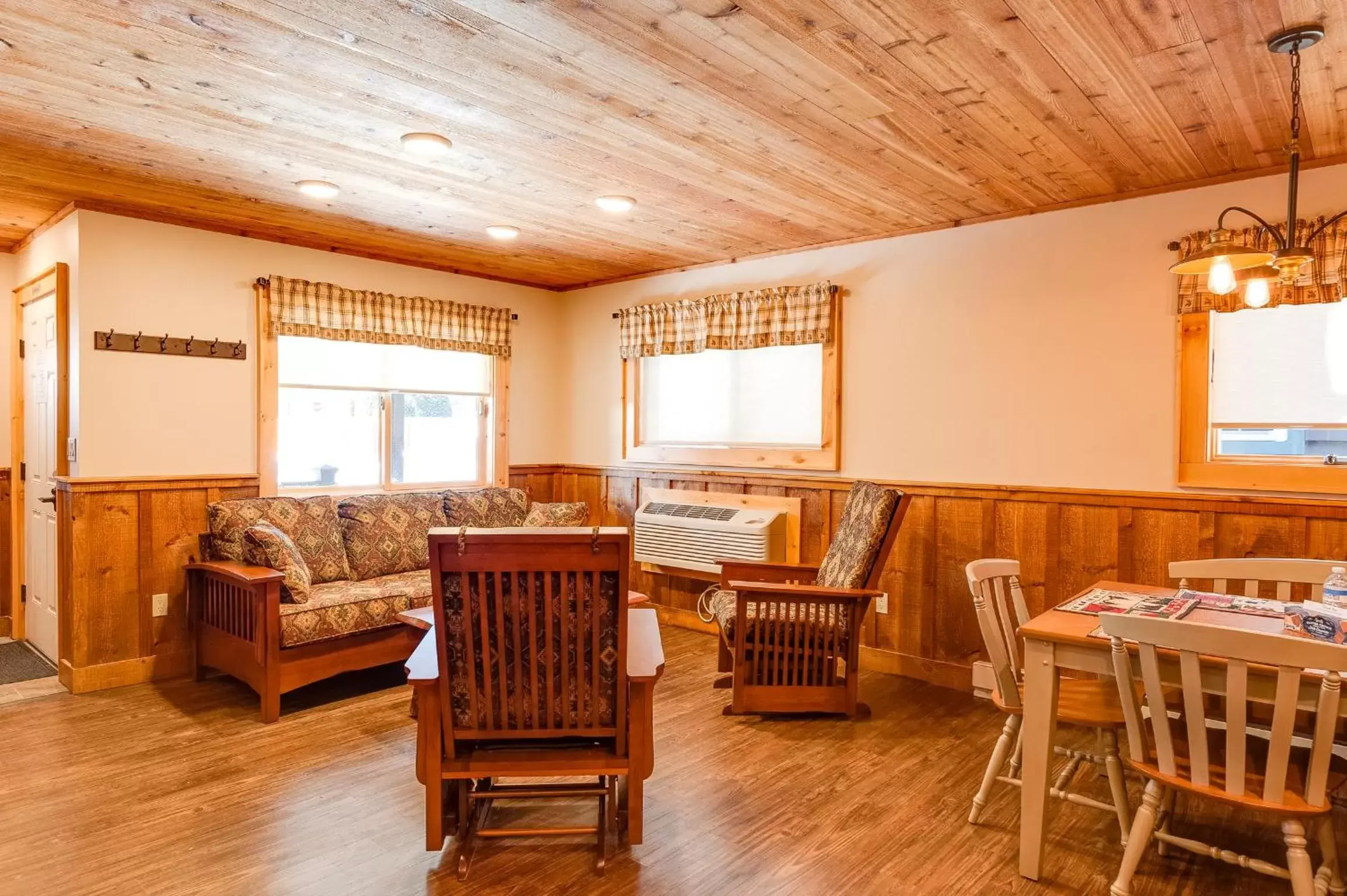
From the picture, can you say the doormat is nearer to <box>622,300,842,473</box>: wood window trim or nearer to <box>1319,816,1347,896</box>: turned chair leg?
<box>622,300,842,473</box>: wood window trim

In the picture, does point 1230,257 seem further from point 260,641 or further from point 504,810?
point 260,641

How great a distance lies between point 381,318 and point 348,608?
6.61ft

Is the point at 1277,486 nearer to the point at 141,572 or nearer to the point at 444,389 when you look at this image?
the point at 444,389

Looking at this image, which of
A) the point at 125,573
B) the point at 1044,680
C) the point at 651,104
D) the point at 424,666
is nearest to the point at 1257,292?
the point at 1044,680

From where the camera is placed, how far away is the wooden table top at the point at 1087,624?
222 cm


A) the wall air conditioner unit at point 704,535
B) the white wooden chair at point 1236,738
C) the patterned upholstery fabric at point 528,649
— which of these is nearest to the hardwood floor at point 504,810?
the white wooden chair at point 1236,738

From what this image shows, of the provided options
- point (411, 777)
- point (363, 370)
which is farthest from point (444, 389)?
point (411, 777)

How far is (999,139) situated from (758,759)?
2.56 metres

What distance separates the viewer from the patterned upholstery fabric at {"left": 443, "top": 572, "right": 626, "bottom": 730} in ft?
7.33

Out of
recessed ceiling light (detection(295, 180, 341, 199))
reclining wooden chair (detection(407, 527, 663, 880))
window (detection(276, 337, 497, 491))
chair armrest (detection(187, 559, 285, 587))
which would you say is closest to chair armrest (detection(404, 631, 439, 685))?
reclining wooden chair (detection(407, 527, 663, 880))

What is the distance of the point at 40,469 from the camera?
4.47m

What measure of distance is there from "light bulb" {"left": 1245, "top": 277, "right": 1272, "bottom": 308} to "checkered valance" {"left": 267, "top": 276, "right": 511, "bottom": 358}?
4407 mm

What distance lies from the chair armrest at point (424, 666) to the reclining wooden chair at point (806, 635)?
155 cm

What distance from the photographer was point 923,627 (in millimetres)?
4242
